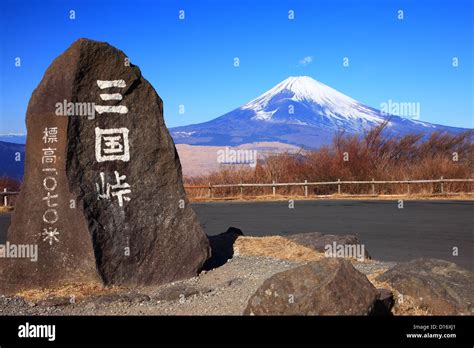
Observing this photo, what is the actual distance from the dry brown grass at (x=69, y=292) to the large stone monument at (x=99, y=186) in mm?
90

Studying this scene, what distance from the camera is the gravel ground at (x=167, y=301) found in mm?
6359

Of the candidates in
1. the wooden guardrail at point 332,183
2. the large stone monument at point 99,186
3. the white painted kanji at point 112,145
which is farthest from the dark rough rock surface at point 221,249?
the wooden guardrail at point 332,183

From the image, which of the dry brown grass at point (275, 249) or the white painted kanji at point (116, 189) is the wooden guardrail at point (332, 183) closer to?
the dry brown grass at point (275, 249)

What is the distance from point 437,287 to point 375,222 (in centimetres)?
965

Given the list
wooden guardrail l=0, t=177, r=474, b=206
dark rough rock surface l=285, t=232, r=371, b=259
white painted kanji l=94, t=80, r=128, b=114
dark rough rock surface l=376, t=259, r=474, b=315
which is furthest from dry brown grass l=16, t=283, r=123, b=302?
wooden guardrail l=0, t=177, r=474, b=206

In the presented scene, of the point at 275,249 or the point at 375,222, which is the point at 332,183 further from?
the point at 275,249

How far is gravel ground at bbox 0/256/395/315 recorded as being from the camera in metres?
6.36

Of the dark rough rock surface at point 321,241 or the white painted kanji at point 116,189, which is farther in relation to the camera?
the dark rough rock surface at point 321,241

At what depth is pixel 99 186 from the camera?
291 inches

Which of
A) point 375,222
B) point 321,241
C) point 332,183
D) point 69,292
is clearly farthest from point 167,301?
point 332,183

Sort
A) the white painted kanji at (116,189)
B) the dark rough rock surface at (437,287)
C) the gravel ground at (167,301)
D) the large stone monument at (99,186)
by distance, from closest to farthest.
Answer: the dark rough rock surface at (437,287), the gravel ground at (167,301), the large stone monument at (99,186), the white painted kanji at (116,189)

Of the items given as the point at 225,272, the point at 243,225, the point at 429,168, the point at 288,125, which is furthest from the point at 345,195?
the point at 288,125

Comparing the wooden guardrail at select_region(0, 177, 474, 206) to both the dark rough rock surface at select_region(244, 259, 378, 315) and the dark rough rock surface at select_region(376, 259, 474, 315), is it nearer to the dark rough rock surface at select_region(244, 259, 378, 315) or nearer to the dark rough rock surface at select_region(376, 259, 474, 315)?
the dark rough rock surface at select_region(376, 259, 474, 315)

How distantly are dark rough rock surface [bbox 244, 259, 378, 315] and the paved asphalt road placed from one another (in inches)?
179
